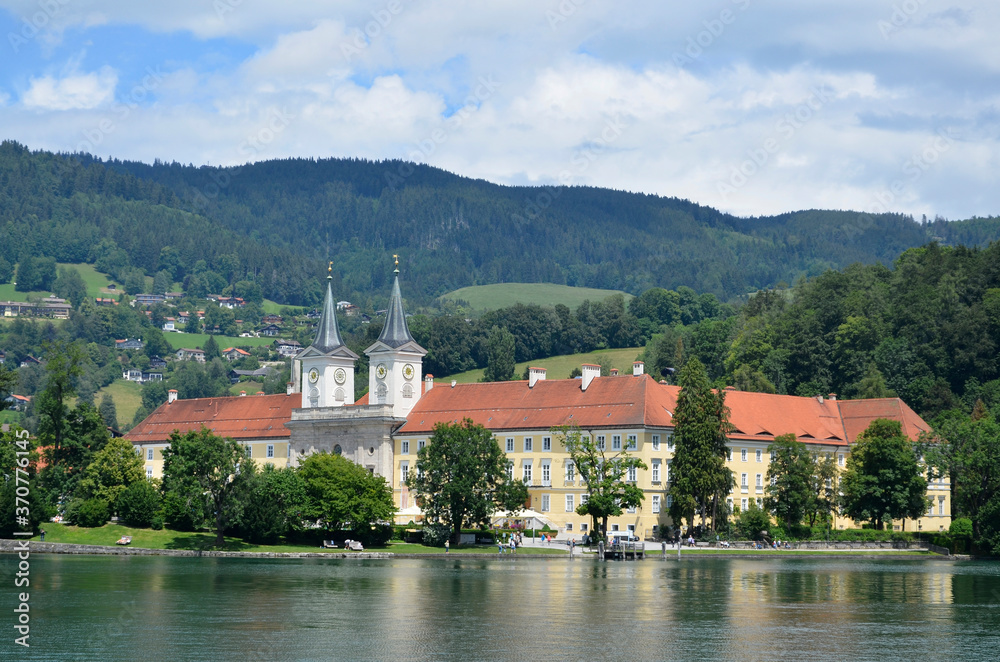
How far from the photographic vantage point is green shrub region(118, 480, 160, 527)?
93.1m

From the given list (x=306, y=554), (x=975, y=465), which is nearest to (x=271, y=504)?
(x=306, y=554)

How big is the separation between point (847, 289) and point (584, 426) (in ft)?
211

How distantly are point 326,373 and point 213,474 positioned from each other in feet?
149

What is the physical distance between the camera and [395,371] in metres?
130

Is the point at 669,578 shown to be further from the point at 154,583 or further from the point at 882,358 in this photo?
the point at 882,358

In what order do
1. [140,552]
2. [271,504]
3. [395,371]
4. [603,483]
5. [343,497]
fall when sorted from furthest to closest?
[395,371] < [603,483] < [343,497] < [271,504] < [140,552]

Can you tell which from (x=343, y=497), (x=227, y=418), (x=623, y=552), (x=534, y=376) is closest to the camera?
(x=623, y=552)

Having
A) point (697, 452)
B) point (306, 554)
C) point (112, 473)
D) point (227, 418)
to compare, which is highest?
point (227, 418)

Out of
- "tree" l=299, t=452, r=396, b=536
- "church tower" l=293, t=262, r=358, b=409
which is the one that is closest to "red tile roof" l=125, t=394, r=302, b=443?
"church tower" l=293, t=262, r=358, b=409

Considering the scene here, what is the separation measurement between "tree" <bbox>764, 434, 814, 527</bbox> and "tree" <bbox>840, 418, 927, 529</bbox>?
12.0 feet

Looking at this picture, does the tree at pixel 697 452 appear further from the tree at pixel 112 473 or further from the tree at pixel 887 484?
the tree at pixel 112 473

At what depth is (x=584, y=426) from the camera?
11106 centimetres

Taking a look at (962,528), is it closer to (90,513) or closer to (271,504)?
(271,504)

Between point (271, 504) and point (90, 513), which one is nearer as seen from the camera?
point (271, 504)
